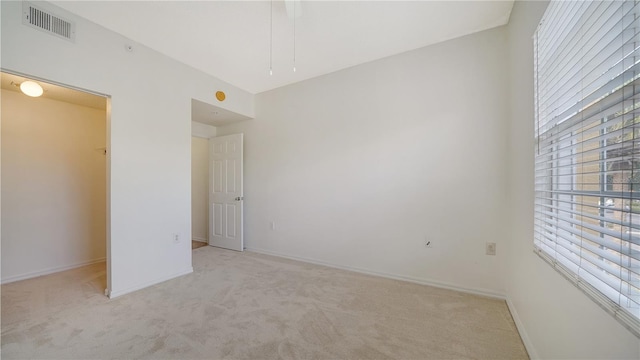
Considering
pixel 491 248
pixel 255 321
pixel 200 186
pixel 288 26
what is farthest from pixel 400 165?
→ pixel 200 186

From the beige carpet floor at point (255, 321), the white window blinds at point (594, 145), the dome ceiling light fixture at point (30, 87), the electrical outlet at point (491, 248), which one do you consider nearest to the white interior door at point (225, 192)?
the beige carpet floor at point (255, 321)

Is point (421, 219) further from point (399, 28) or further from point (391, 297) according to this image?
point (399, 28)

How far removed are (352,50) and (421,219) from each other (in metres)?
2.08

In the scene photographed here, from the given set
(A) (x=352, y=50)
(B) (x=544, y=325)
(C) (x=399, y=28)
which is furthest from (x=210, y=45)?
(B) (x=544, y=325)

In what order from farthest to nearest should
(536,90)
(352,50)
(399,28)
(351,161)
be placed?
(351,161), (352,50), (399,28), (536,90)

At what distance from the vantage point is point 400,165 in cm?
272

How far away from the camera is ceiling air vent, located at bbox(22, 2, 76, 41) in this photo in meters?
1.89

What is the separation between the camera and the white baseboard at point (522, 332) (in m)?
1.50

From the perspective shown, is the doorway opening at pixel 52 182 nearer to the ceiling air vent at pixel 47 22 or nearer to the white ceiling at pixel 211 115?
the ceiling air vent at pixel 47 22

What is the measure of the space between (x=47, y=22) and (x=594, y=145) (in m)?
3.80

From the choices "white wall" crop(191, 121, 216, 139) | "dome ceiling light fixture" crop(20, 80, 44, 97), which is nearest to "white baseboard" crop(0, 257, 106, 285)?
"dome ceiling light fixture" crop(20, 80, 44, 97)

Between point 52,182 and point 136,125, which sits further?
point 52,182

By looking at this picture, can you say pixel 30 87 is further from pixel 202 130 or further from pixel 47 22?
pixel 202 130

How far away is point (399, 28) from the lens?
2.30 metres
